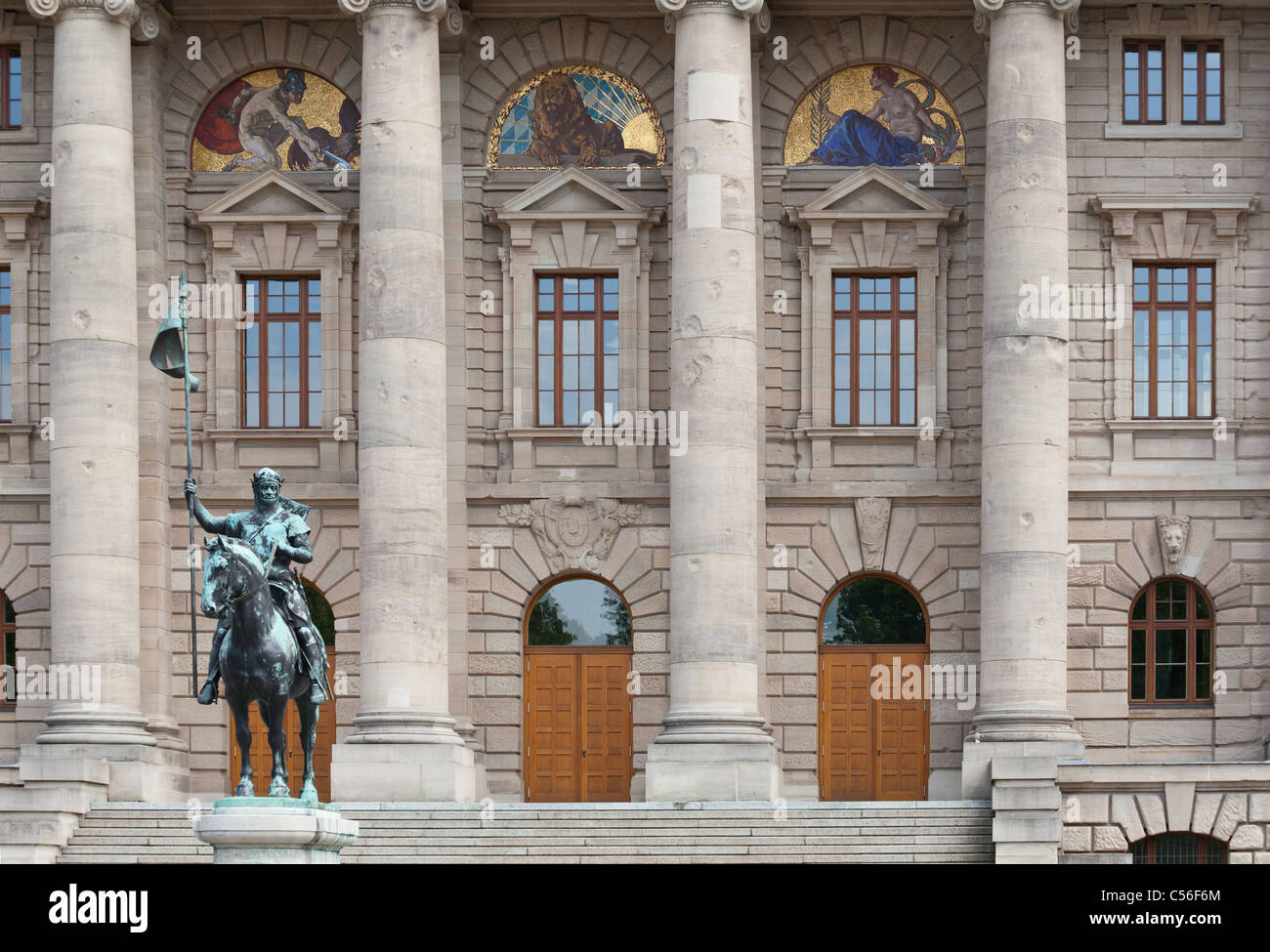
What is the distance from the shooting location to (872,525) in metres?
49.8

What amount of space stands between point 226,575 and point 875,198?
21.9 metres

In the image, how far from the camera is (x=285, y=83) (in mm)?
50938

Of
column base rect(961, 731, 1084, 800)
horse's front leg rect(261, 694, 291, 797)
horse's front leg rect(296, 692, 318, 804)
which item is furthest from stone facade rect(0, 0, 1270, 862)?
horse's front leg rect(261, 694, 291, 797)

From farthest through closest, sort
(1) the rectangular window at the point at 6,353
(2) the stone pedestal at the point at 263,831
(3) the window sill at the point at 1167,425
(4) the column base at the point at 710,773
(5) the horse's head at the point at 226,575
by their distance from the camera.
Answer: (1) the rectangular window at the point at 6,353
(3) the window sill at the point at 1167,425
(4) the column base at the point at 710,773
(5) the horse's head at the point at 226,575
(2) the stone pedestal at the point at 263,831

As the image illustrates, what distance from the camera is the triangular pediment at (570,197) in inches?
1975

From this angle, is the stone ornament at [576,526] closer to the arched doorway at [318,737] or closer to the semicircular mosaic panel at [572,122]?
the arched doorway at [318,737]

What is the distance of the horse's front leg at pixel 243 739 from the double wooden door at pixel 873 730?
18.4 m

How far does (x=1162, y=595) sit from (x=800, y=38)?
39.2 feet

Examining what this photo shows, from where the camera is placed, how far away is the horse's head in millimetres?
31234

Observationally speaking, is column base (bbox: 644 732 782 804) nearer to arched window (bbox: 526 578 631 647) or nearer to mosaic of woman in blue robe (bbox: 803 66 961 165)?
arched window (bbox: 526 578 631 647)

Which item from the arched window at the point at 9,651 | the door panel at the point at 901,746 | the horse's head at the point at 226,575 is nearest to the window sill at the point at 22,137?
the arched window at the point at 9,651

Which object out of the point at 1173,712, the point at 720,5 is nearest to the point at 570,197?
the point at 720,5
